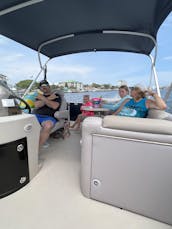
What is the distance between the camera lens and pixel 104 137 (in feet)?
4.09

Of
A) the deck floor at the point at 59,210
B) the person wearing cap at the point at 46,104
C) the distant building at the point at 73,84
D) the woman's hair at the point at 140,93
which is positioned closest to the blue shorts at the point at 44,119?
the person wearing cap at the point at 46,104

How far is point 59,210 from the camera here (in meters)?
1.30

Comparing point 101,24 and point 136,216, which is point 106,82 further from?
point 136,216

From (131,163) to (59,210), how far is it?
2.49ft

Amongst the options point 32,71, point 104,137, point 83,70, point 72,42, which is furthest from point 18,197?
point 83,70

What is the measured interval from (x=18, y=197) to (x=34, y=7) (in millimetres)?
2522

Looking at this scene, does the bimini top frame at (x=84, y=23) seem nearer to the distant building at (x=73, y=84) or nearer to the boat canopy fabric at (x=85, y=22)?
the boat canopy fabric at (x=85, y=22)

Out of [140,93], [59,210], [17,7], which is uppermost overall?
[17,7]

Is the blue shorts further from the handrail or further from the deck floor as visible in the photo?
the handrail

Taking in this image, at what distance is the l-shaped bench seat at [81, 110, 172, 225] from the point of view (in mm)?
1097

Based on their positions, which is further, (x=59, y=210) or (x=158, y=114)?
(x=158, y=114)

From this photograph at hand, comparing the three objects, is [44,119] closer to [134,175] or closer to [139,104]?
[139,104]

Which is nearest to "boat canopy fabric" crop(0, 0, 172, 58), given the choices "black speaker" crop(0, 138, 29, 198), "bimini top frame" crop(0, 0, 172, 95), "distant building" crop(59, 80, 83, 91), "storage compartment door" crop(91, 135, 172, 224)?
"bimini top frame" crop(0, 0, 172, 95)

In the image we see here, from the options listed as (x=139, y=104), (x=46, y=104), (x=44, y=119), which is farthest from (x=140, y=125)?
(x=46, y=104)
